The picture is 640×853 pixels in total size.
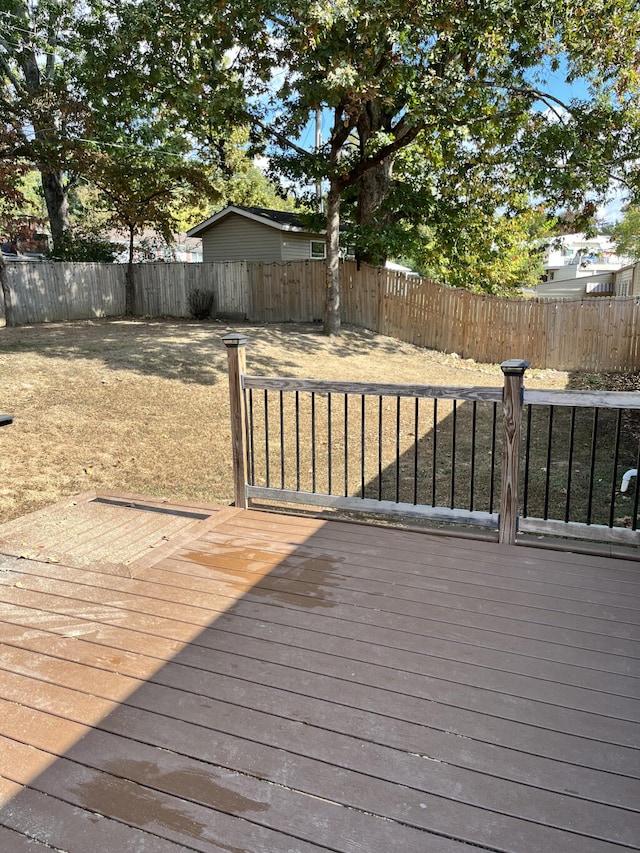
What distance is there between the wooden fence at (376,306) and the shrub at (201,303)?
0.92ft

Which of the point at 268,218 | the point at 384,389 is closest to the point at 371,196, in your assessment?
the point at 268,218

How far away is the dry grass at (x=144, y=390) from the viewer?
5805mm

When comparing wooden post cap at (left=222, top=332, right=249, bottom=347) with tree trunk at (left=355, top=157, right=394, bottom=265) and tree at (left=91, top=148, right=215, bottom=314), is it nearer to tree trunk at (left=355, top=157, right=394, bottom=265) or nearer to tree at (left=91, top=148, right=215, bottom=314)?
tree trunk at (left=355, top=157, right=394, bottom=265)

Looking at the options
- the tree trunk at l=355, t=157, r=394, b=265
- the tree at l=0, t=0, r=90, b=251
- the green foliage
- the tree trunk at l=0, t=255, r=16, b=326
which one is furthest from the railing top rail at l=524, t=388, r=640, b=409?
the green foliage

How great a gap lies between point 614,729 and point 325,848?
1042 millimetres

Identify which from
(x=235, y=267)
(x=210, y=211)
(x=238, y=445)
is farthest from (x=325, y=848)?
(x=210, y=211)

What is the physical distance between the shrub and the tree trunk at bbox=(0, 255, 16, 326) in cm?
444

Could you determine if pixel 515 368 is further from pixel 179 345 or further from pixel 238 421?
pixel 179 345

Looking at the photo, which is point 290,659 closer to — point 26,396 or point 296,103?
point 26,396

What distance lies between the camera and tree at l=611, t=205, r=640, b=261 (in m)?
→ 26.5

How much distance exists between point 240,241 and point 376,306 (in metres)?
6.24

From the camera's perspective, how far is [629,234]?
28156mm

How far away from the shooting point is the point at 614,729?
2016 millimetres

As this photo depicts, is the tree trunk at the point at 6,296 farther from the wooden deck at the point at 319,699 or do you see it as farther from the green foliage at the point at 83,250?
the wooden deck at the point at 319,699
